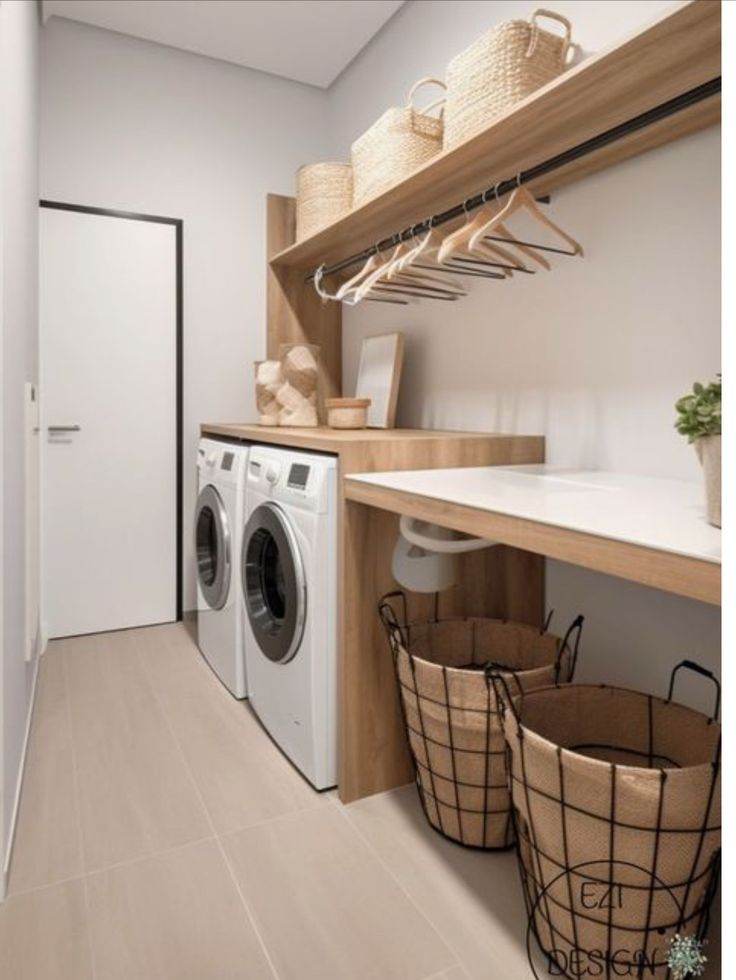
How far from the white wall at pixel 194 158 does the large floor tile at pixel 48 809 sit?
3.80 feet

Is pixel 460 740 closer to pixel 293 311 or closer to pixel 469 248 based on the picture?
pixel 469 248

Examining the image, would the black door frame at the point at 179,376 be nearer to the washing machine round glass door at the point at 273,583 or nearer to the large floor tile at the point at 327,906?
the washing machine round glass door at the point at 273,583

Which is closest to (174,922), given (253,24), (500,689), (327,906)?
(327,906)

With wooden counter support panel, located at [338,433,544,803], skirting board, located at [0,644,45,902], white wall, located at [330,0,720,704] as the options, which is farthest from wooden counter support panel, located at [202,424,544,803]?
skirting board, located at [0,644,45,902]

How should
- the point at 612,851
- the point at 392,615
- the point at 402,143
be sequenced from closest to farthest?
the point at 612,851, the point at 392,615, the point at 402,143

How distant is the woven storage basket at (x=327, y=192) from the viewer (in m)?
2.67

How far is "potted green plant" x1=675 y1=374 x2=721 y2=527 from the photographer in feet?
3.17

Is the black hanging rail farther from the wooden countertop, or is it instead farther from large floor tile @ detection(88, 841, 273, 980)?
large floor tile @ detection(88, 841, 273, 980)

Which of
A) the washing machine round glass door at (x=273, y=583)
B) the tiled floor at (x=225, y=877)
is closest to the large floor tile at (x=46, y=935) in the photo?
the tiled floor at (x=225, y=877)

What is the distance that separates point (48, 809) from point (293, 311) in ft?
7.83

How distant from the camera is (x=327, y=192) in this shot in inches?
106

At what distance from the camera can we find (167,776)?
1.88m

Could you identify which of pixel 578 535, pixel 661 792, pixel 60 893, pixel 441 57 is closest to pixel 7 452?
pixel 60 893

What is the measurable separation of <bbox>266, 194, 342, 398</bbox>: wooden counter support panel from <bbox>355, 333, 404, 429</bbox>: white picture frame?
541mm
